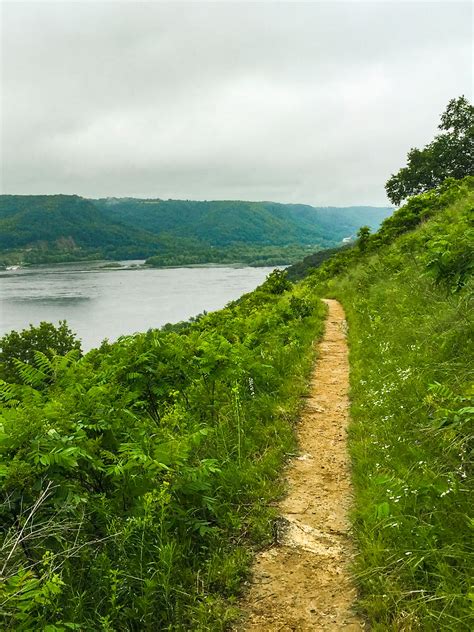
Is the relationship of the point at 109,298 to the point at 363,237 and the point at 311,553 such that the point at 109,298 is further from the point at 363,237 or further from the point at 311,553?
the point at 311,553

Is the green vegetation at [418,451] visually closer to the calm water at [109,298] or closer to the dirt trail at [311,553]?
the dirt trail at [311,553]

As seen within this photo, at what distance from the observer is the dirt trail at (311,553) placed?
262cm

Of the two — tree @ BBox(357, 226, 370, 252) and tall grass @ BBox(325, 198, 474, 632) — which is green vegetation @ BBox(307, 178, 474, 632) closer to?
tall grass @ BBox(325, 198, 474, 632)

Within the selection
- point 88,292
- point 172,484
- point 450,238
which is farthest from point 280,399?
point 88,292

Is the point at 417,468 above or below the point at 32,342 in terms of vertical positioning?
above

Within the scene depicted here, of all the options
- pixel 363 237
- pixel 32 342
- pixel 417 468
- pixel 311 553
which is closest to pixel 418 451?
pixel 417 468

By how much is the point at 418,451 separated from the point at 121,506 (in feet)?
8.15

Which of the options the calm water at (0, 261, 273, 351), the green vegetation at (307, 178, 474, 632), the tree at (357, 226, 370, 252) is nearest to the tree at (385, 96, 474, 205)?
the tree at (357, 226, 370, 252)

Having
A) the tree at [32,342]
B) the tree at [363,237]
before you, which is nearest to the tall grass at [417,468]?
the tree at [363,237]

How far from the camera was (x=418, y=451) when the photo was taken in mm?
3535

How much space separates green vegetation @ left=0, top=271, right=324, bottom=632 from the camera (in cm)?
256

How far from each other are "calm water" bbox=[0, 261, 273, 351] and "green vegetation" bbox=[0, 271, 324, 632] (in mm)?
63232

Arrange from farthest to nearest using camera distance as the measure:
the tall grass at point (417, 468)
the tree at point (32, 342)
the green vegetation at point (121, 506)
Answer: the tree at point (32, 342) < the green vegetation at point (121, 506) < the tall grass at point (417, 468)

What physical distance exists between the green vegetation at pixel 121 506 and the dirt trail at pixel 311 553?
0.55 ft
